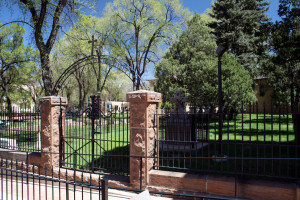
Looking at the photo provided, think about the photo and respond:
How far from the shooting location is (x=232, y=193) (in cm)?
435

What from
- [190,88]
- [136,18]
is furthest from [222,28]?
[136,18]

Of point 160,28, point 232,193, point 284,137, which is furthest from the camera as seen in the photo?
point 160,28

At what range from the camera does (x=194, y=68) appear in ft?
63.0

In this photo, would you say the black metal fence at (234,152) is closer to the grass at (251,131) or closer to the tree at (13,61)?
the grass at (251,131)

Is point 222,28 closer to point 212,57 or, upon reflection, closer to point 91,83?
point 212,57

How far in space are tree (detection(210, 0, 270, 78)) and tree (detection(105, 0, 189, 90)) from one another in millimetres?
5036

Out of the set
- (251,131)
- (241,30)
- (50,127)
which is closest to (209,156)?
(251,131)

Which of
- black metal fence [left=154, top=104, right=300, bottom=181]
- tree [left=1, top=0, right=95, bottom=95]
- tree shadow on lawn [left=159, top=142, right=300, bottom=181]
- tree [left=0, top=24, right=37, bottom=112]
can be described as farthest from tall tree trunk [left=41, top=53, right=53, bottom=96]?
tree [left=0, top=24, right=37, bottom=112]

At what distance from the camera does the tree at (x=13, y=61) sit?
21.6m

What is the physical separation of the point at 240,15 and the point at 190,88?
8.89 meters

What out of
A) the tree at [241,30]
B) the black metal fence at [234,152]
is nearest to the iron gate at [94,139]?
the black metal fence at [234,152]

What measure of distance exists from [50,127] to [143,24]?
2136cm

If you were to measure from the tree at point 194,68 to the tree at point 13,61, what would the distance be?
1323 centimetres

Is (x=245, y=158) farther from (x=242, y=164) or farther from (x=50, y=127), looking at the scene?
(x=50, y=127)
